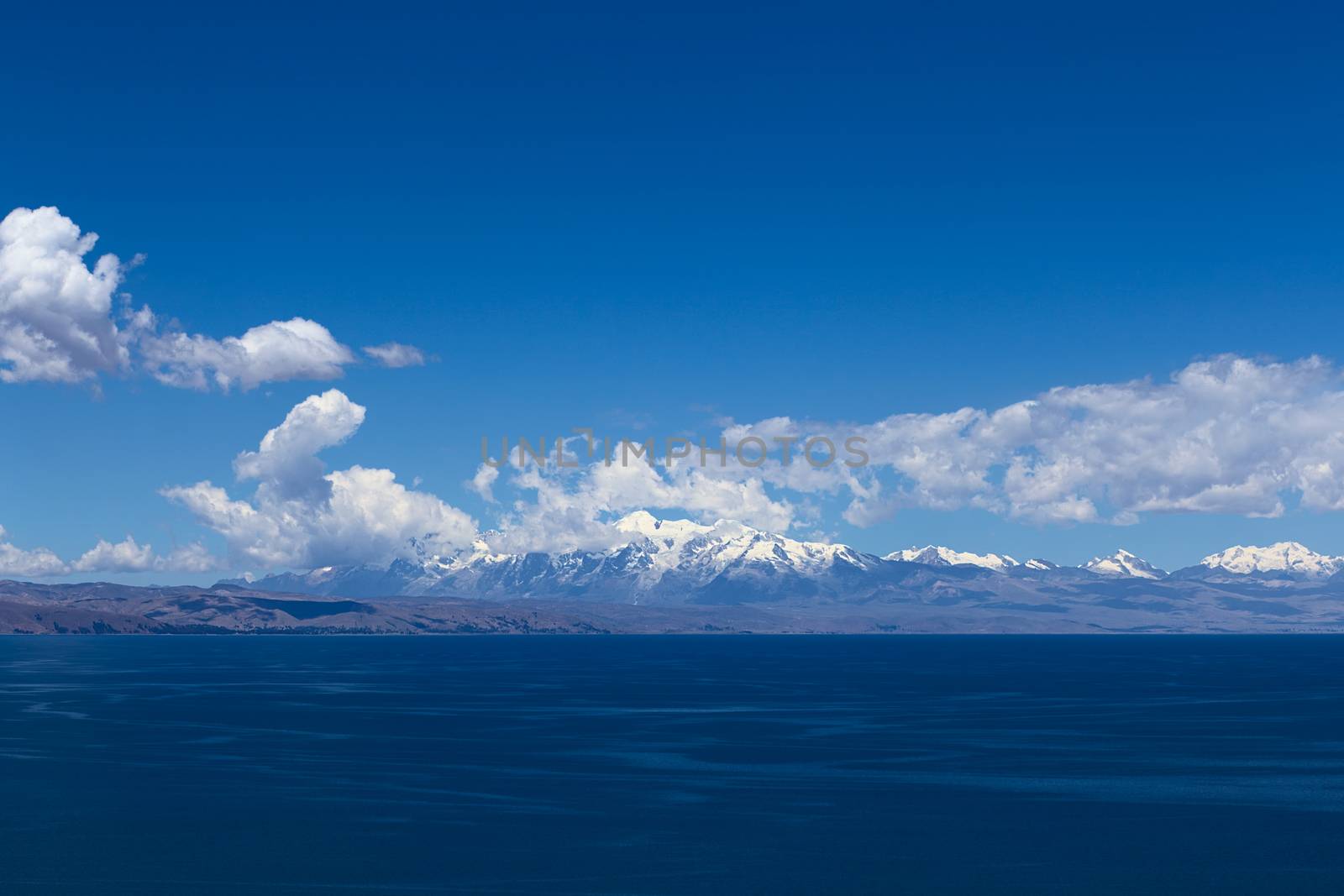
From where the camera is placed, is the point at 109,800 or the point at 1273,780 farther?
the point at 1273,780

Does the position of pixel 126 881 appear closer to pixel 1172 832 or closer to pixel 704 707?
pixel 1172 832

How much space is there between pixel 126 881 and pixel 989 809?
5755 cm

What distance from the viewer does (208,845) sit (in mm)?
84938

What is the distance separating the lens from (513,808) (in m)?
98.5

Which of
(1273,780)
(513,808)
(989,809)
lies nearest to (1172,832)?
(989,809)

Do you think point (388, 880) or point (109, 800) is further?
point (109, 800)

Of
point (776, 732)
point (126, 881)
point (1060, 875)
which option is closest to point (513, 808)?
point (126, 881)

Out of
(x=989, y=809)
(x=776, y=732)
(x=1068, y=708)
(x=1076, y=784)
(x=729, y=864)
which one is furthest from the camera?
(x=1068, y=708)

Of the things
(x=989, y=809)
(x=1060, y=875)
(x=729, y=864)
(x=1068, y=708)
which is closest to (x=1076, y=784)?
(x=989, y=809)

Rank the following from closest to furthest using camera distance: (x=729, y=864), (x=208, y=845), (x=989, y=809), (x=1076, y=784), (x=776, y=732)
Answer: (x=729, y=864) → (x=208, y=845) → (x=989, y=809) → (x=1076, y=784) → (x=776, y=732)

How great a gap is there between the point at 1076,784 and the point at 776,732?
1924 inches

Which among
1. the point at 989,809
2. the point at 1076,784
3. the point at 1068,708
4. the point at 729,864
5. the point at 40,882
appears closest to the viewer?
the point at 40,882

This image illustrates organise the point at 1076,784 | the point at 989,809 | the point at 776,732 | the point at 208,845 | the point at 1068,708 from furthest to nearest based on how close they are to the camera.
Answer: the point at 1068,708 → the point at 776,732 → the point at 1076,784 → the point at 989,809 → the point at 208,845

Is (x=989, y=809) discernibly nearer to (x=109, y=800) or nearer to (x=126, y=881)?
(x=126, y=881)
